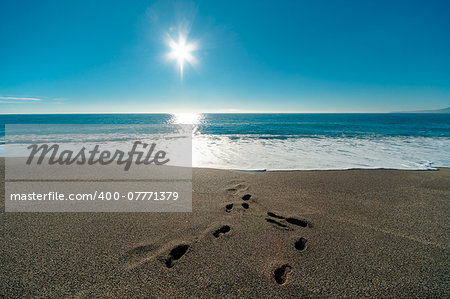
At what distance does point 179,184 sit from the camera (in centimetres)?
510

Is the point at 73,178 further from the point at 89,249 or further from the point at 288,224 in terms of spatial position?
the point at 288,224

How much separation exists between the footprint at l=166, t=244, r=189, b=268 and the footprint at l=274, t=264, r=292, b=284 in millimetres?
1188

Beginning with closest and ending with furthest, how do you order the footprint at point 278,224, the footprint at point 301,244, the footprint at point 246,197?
the footprint at point 301,244
the footprint at point 278,224
the footprint at point 246,197

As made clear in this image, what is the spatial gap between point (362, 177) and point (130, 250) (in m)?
6.34

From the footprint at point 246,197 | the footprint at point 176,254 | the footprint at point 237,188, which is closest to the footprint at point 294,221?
the footprint at point 246,197

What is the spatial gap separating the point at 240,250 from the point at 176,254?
2.79 ft

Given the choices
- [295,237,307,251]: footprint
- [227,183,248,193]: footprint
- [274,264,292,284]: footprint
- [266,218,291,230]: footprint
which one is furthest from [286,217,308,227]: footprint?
[227,183,248,193]: footprint

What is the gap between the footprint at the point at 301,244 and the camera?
2.62 meters

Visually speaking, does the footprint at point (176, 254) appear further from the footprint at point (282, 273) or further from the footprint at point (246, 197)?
the footprint at point (246, 197)

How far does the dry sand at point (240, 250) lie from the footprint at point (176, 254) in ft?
0.04

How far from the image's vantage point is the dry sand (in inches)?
79.2

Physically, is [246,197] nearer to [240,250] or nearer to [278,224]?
[278,224]

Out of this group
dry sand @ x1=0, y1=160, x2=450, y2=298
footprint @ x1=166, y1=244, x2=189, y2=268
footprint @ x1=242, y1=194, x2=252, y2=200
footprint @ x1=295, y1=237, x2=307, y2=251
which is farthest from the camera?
footprint @ x1=242, y1=194, x2=252, y2=200

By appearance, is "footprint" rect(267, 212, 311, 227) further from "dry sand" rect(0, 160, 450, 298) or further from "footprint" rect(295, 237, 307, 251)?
"footprint" rect(295, 237, 307, 251)
